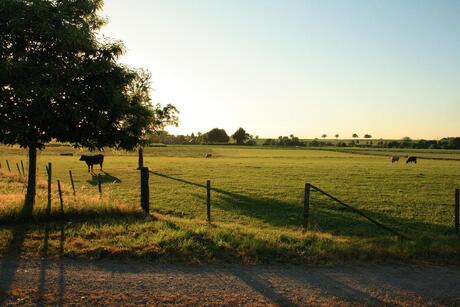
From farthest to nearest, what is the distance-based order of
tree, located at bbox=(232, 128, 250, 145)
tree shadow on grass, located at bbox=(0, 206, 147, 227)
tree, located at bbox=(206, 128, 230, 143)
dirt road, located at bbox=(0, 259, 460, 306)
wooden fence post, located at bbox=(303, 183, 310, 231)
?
tree, located at bbox=(232, 128, 250, 145) < tree, located at bbox=(206, 128, 230, 143) < tree shadow on grass, located at bbox=(0, 206, 147, 227) < wooden fence post, located at bbox=(303, 183, 310, 231) < dirt road, located at bbox=(0, 259, 460, 306)

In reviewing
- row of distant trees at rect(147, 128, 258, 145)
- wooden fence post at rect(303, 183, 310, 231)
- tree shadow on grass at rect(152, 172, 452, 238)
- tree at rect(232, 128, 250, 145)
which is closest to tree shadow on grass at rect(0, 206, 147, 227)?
tree shadow on grass at rect(152, 172, 452, 238)

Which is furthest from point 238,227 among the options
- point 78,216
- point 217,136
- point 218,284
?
point 217,136

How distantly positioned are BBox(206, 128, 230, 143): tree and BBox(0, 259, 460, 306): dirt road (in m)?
178

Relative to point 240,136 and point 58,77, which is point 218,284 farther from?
point 240,136

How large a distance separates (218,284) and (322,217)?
39.1 feet

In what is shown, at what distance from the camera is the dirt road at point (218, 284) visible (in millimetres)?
7070

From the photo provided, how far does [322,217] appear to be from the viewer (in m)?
18.8

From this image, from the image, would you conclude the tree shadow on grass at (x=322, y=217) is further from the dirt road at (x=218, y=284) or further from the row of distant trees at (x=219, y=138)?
the row of distant trees at (x=219, y=138)

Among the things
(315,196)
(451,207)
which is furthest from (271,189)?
(451,207)

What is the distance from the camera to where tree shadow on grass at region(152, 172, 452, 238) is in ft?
52.0

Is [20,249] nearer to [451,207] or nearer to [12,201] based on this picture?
[12,201]

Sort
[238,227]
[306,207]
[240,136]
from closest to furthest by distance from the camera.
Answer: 1. [306,207]
2. [238,227]
3. [240,136]

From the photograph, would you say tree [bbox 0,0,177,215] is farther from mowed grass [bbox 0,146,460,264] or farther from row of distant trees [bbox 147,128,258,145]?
row of distant trees [bbox 147,128,258,145]

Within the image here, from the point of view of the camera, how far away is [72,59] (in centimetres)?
1514
